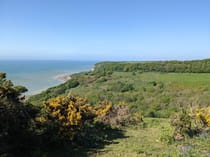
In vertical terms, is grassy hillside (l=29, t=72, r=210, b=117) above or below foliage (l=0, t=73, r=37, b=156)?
below

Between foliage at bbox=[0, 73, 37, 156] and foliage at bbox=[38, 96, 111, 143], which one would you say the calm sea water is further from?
foliage at bbox=[0, 73, 37, 156]

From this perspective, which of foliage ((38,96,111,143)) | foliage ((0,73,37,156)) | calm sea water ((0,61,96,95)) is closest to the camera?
foliage ((0,73,37,156))

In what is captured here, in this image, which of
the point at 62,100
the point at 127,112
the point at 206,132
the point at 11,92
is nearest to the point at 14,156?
the point at 11,92

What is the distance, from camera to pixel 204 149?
849 cm

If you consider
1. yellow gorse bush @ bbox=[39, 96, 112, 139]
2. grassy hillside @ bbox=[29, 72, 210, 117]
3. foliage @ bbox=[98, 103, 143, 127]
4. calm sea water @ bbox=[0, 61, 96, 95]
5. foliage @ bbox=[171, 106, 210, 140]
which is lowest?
calm sea water @ bbox=[0, 61, 96, 95]

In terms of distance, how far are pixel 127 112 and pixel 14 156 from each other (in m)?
7.81

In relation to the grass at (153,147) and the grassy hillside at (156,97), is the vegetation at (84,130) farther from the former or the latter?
the grassy hillside at (156,97)

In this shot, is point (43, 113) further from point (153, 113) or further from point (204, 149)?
point (153, 113)

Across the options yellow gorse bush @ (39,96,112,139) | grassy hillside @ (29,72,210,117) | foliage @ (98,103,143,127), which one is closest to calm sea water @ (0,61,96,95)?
grassy hillside @ (29,72,210,117)

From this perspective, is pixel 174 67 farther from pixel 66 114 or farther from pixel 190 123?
pixel 66 114

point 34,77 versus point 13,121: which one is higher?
point 13,121

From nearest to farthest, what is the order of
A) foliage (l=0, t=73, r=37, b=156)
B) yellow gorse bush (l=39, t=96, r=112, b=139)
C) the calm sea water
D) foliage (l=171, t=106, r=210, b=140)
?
foliage (l=0, t=73, r=37, b=156) < yellow gorse bush (l=39, t=96, r=112, b=139) < foliage (l=171, t=106, r=210, b=140) < the calm sea water

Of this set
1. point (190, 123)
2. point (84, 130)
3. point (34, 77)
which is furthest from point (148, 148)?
point (34, 77)

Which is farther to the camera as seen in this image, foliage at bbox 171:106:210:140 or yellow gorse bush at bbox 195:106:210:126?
yellow gorse bush at bbox 195:106:210:126
